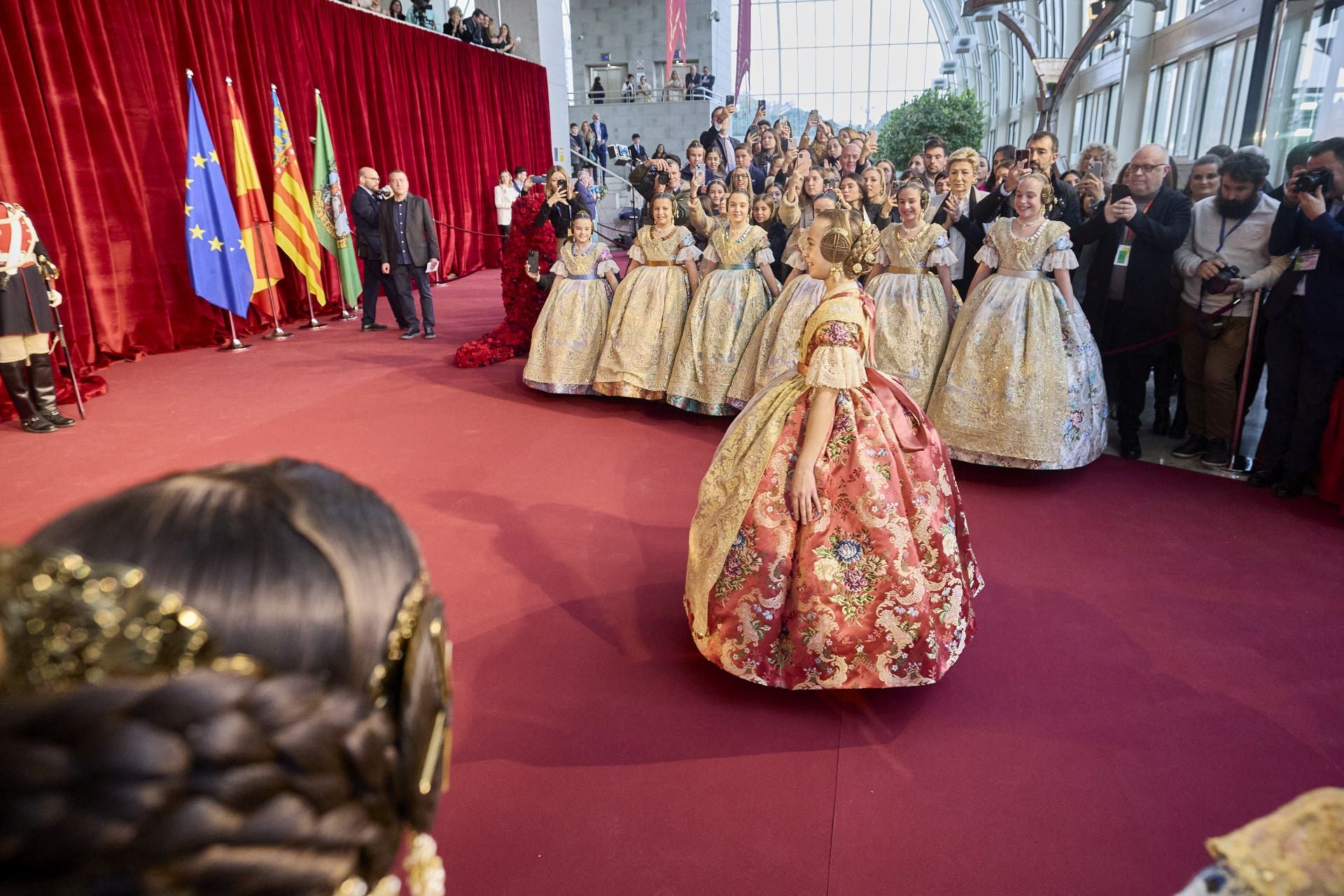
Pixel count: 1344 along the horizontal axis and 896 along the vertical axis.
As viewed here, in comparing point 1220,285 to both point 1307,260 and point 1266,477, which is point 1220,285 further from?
point 1266,477

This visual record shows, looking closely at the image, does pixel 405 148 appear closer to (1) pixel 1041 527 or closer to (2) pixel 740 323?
(2) pixel 740 323

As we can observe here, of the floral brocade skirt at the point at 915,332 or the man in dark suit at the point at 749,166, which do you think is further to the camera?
the man in dark suit at the point at 749,166

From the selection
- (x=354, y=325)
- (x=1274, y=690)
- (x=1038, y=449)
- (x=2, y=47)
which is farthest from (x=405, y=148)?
(x=1274, y=690)

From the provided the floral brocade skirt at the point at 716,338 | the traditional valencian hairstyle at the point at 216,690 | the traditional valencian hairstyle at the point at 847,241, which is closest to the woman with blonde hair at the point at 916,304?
the floral brocade skirt at the point at 716,338

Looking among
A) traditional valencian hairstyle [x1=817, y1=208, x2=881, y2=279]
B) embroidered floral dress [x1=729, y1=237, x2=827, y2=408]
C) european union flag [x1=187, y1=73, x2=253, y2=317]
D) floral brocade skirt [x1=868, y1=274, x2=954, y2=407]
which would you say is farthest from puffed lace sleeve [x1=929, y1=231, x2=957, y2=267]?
european union flag [x1=187, y1=73, x2=253, y2=317]

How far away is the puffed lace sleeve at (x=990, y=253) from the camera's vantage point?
3.82 meters

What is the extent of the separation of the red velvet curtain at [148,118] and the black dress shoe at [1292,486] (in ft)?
22.9

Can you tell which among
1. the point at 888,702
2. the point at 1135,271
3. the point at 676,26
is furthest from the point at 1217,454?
the point at 676,26

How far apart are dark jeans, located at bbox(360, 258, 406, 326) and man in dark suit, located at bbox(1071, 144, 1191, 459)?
543cm

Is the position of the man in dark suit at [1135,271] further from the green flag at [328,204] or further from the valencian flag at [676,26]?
the valencian flag at [676,26]

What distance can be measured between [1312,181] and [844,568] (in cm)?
262

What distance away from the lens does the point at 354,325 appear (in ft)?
25.4

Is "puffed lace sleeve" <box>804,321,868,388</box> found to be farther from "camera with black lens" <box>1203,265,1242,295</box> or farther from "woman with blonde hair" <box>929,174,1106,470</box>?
→ "camera with black lens" <box>1203,265,1242,295</box>

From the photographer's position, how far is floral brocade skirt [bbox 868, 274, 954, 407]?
4.02 meters
